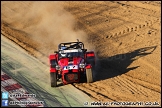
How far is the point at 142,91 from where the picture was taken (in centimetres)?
1469

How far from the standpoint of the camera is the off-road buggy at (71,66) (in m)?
14.7

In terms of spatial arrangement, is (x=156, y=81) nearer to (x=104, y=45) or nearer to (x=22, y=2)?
(x=104, y=45)

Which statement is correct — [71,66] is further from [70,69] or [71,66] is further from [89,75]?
[89,75]

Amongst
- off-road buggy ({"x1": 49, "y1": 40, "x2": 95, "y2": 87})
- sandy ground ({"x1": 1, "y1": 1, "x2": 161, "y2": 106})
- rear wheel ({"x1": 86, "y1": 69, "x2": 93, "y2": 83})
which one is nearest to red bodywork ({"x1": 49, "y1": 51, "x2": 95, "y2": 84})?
off-road buggy ({"x1": 49, "y1": 40, "x2": 95, "y2": 87})

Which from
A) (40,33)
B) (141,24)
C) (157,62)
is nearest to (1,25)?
(40,33)

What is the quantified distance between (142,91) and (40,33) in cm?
933

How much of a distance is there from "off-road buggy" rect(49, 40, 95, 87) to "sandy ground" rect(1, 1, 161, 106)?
0.51m

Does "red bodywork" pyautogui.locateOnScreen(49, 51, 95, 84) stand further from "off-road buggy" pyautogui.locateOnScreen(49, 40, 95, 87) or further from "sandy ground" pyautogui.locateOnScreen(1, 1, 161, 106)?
"sandy ground" pyautogui.locateOnScreen(1, 1, 161, 106)

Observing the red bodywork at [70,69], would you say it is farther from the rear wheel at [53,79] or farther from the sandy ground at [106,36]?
the sandy ground at [106,36]

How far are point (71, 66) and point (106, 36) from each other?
274 inches

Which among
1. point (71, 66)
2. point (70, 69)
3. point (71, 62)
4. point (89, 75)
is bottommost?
point (89, 75)

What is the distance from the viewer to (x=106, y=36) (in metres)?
21.3

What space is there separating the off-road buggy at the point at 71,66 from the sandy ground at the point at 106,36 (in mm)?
514

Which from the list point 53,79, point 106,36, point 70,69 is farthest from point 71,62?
point 106,36
